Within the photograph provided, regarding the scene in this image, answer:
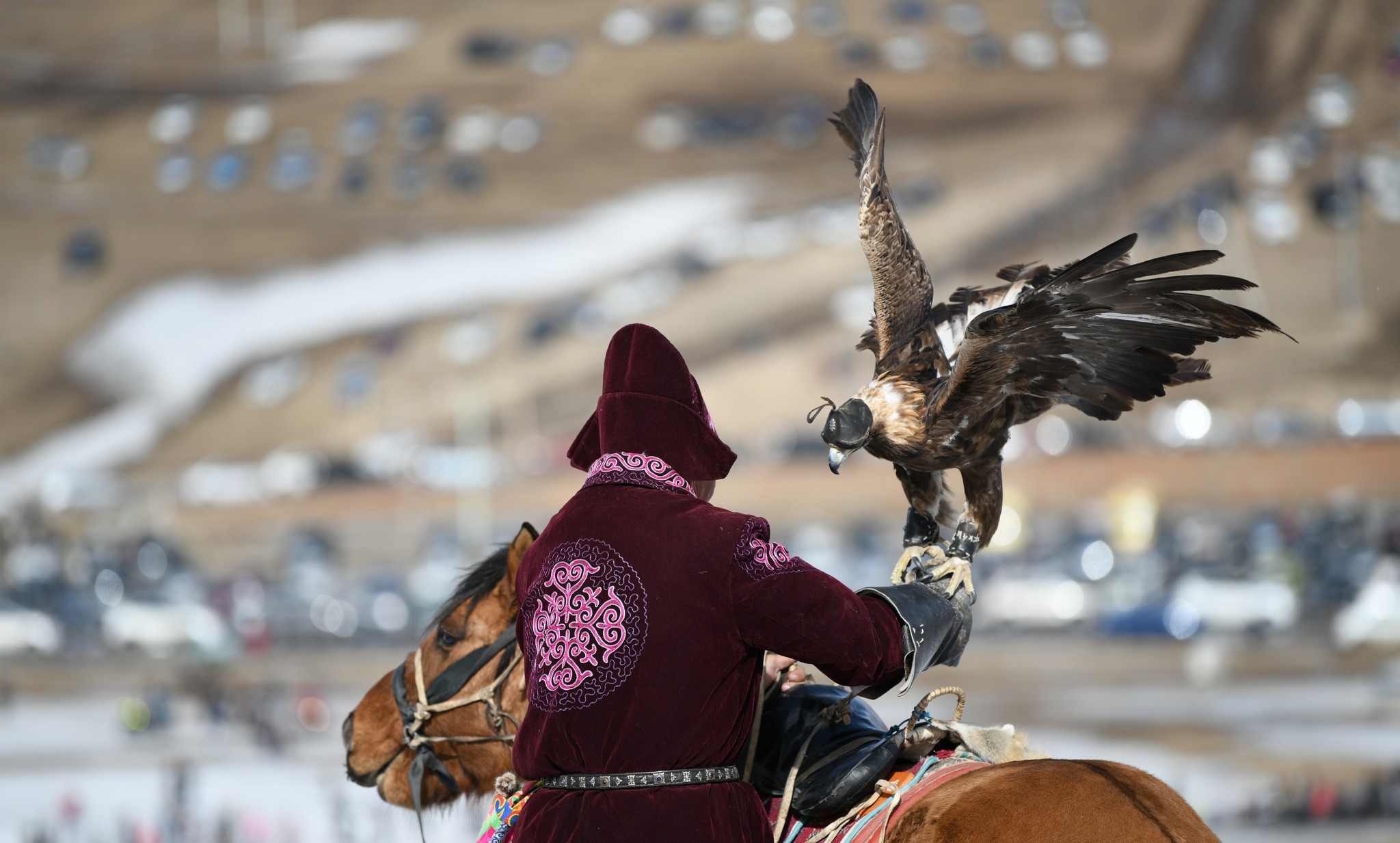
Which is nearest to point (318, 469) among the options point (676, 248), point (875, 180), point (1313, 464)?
point (676, 248)

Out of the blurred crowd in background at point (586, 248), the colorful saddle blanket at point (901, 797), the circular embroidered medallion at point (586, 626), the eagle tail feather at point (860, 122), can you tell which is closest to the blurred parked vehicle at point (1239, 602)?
the blurred crowd in background at point (586, 248)

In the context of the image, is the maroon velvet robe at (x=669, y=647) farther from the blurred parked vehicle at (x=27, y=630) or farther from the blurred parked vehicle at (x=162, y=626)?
the blurred parked vehicle at (x=27, y=630)

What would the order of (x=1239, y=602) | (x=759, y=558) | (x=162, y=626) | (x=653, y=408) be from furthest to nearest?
(x=162, y=626)
(x=1239, y=602)
(x=653, y=408)
(x=759, y=558)

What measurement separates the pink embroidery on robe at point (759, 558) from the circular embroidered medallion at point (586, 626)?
0.50 feet

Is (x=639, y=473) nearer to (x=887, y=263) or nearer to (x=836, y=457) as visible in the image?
(x=836, y=457)

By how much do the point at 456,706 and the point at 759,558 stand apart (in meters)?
0.93

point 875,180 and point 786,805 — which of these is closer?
A: point 786,805

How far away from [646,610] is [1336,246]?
127 feet

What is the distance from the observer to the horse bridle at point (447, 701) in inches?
101

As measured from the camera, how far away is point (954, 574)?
2.29 metres

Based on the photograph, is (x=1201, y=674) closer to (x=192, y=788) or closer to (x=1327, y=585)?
(x=1327, y=585)

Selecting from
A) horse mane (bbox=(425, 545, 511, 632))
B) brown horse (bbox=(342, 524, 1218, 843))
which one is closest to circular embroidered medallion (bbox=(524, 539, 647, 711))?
brown horse (bbox=(342, 524, 1218, 843))

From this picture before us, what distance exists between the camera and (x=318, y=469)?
116 ft

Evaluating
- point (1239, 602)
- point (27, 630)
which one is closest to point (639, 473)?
point (1239, 602)
